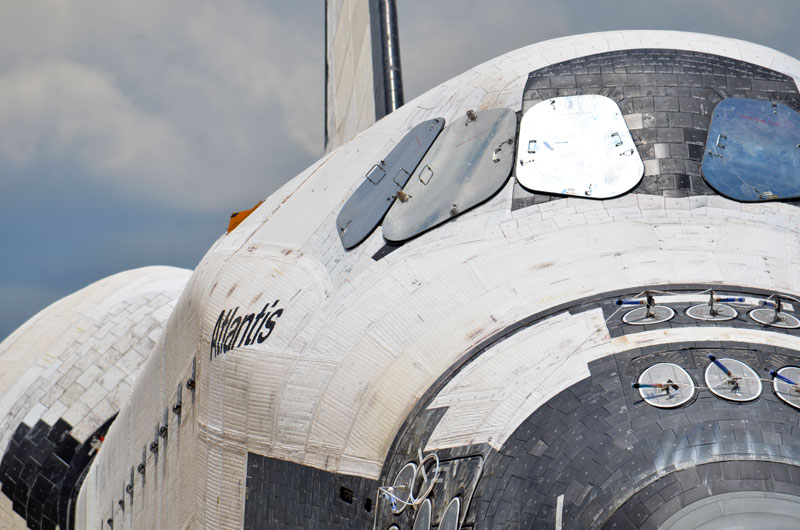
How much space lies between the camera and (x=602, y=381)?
3.36m

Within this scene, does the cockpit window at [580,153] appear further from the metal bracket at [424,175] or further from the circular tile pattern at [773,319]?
the circular tile pattern at [773,319]

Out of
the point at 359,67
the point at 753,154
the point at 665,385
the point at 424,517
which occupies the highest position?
the point at 359,67

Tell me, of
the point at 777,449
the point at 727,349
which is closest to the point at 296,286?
the point at 727,349

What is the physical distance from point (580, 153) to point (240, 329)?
1908 mm

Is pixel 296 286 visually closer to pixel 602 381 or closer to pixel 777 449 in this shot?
pixel 602 381

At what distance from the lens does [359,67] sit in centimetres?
995

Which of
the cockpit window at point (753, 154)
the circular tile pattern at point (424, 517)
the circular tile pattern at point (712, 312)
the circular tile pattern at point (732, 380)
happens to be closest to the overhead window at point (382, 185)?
the cockpit window at point (753, 154)

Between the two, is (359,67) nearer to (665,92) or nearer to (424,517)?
(665,92)

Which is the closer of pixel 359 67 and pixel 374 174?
pixel 374 174

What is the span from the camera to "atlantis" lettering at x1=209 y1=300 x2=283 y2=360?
4816 millimetres

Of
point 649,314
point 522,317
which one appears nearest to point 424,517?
point 522,317

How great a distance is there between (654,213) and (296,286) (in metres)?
1.79

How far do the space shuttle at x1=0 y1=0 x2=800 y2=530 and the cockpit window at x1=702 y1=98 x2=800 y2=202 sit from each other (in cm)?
1

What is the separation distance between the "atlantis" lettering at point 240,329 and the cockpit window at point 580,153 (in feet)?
4.68
